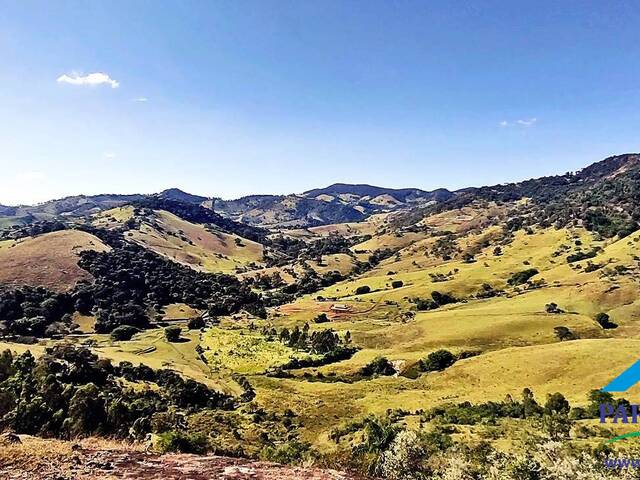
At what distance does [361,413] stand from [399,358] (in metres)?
41.1

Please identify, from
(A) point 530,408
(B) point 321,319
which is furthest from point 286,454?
(B) point 321,319

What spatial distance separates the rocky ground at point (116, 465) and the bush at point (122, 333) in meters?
145

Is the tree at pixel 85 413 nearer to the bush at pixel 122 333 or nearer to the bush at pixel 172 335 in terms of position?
the bush at pixel 172 335

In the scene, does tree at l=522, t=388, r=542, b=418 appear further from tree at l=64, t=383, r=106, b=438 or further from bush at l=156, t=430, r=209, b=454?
tree at l=64, t=383, r=106, b=438

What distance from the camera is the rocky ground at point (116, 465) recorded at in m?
24.3

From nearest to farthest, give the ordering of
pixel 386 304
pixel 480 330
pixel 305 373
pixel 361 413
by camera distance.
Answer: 1. pixel 361 413
2. pixel 305 373
3. pixel 480 330
4. pixel 386 304

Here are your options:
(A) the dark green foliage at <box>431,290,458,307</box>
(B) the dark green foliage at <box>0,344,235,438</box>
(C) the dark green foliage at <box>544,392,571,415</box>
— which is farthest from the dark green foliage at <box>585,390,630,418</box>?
(A) the dark green foliage at <box>431,290,458,307</box>

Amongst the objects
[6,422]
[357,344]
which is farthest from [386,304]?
[6,422]

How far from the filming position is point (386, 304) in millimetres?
198625

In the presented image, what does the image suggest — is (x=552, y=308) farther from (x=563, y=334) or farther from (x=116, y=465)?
(x=116, y=465)

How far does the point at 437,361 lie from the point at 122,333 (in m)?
111

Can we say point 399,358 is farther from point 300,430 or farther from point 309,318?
point 309,318

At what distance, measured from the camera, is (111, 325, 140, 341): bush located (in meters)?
163

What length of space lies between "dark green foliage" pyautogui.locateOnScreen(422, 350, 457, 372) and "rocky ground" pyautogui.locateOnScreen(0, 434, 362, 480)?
93.1m
